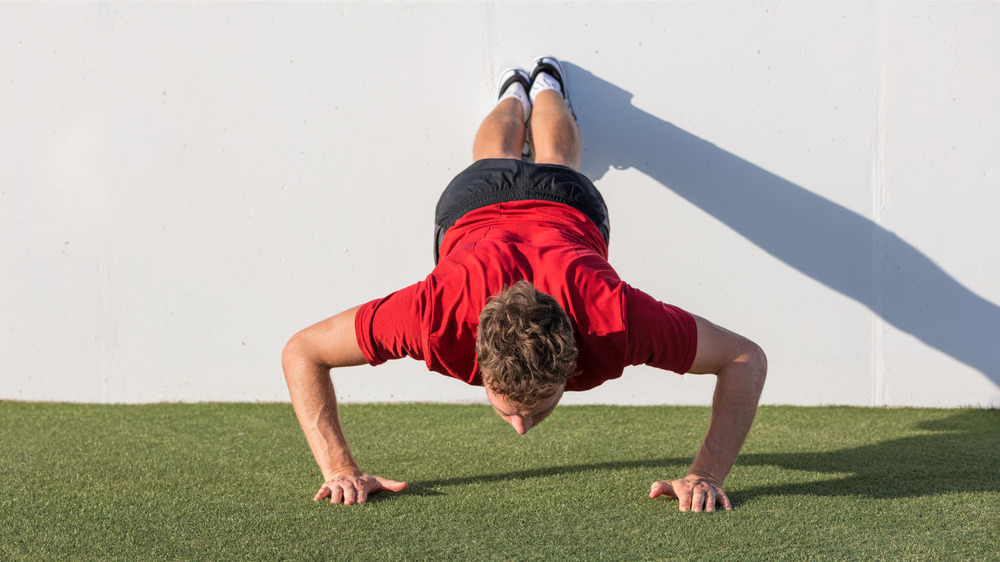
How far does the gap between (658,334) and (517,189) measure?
0.74 m

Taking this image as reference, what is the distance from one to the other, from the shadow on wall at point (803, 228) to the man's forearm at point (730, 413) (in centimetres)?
148

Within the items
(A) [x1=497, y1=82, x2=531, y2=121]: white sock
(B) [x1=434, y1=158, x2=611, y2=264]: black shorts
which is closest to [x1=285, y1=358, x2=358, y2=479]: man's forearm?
(B) [x1=434, y1=158, x2=611, y2=264]: black shorts

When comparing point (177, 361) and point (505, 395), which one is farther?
point (177, 361)

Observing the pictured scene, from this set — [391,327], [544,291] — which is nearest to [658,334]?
[544,291]

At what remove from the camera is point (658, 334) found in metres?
1.85

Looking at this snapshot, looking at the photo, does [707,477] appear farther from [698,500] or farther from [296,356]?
[296,356]

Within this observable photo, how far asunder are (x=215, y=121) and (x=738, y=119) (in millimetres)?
2143

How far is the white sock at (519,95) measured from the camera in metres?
3.12

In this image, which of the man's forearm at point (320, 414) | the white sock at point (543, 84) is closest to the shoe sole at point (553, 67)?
the white sock at point (543, 84)

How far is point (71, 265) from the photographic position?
3.48 m

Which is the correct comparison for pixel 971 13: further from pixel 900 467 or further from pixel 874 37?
pixel 900 467

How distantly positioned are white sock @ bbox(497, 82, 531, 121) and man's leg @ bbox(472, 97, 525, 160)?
0.03 metres

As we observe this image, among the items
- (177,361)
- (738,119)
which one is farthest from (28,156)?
(738,119)

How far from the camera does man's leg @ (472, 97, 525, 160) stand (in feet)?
9.26
